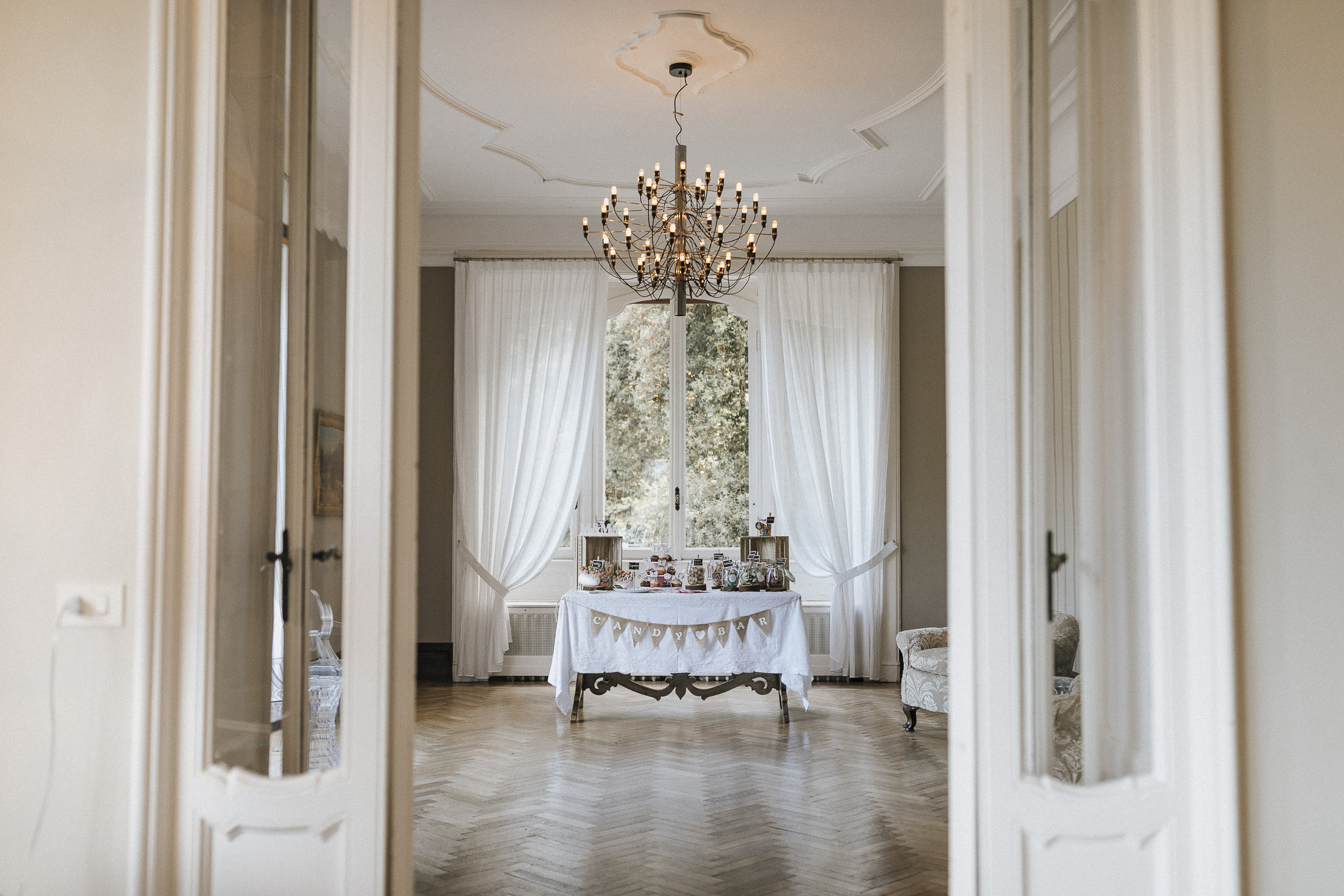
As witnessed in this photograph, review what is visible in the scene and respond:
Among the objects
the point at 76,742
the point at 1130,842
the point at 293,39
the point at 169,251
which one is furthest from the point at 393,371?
the point at 1130,842

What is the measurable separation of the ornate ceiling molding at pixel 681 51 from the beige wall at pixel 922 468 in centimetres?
294

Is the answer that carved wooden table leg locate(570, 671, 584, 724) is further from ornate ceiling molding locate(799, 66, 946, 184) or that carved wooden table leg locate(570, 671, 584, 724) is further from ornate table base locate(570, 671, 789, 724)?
ornate ceiling molding locate(799, 66, 946, 184)

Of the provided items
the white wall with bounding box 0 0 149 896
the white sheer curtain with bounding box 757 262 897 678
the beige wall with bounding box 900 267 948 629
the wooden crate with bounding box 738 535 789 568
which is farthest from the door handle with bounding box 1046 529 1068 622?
the beige wall with bounding box 900 267 948 629

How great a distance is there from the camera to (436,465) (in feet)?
22.5

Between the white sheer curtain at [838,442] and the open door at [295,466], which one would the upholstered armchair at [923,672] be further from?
the open door at [295,466]

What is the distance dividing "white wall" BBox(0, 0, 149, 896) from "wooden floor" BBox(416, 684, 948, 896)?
1470 mm

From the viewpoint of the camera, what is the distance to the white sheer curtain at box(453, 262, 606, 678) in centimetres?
671

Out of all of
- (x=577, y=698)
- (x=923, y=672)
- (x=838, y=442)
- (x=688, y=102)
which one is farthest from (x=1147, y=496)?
(x=838, y=442)

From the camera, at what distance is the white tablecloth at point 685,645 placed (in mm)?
5391

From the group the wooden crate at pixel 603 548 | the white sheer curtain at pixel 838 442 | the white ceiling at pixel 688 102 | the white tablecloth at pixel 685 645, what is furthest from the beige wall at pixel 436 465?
the white sheer curtain at pixel 838 442

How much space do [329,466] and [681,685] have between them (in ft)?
12.5

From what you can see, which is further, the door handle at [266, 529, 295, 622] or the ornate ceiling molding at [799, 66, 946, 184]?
the ornate ceiling molding at [799, 66, 946, 184]

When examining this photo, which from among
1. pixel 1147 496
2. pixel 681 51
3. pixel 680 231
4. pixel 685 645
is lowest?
pixel 685 645

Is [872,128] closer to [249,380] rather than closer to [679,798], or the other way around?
[679,798]
